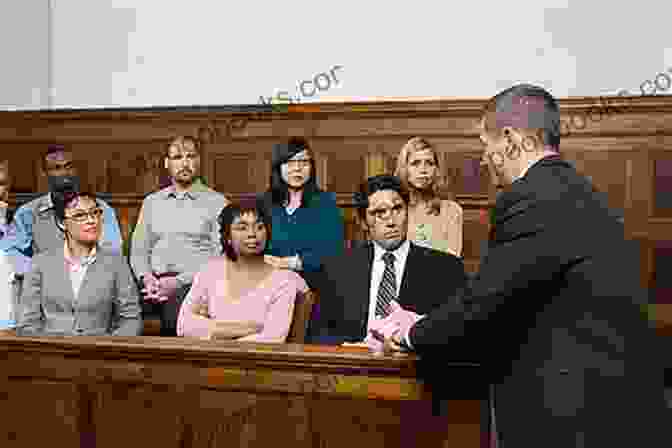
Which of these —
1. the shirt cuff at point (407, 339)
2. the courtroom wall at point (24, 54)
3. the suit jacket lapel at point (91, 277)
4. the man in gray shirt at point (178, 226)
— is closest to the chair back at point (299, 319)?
the suit jacket lapel at point (91, 277)

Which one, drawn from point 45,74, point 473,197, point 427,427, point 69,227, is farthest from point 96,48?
point 427,427

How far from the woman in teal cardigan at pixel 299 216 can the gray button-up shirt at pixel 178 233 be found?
16.4 inches

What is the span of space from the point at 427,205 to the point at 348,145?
2100mm

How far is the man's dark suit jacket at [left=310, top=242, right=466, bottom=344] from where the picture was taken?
335cm

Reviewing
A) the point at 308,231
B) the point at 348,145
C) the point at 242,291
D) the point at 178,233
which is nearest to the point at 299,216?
the point at 308,231

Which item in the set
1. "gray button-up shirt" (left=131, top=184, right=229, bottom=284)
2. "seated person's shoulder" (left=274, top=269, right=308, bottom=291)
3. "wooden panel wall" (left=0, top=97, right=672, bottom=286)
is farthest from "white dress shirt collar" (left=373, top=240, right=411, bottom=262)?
"wooden panel wall" (left=0, top=97, right=672, bottom=286)

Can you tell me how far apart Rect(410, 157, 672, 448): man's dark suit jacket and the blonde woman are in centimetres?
213

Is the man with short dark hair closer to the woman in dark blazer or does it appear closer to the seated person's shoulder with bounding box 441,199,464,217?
the woman in dark blazer

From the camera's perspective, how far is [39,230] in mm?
4918

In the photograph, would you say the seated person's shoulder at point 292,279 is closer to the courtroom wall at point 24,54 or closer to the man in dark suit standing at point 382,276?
the man in dark suit standing at point 382,276

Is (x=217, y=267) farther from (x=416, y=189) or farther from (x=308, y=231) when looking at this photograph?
(x=416, y=189)

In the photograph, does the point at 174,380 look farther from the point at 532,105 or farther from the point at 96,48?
the point at 96,48

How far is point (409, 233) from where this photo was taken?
4320 mm

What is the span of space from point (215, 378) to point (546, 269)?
1.09 metres
